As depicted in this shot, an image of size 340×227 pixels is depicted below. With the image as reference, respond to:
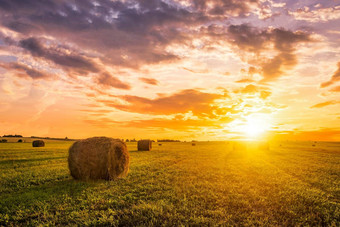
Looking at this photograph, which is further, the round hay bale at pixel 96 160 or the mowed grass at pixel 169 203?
the round hay bale at pixel 96 160

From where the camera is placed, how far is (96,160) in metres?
12.2

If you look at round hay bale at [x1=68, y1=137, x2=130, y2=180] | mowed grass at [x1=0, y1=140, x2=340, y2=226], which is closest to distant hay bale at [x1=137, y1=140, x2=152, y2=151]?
round hay bale at [x1=68, y1=137, x2=130, y2=180]

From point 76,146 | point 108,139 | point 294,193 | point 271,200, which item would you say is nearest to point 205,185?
point 271,200

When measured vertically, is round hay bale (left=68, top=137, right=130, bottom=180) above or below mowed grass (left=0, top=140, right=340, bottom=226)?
above

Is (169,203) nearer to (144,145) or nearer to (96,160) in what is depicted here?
(96,160)

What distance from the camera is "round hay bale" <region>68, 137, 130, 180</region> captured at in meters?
11.9

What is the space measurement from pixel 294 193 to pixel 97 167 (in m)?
9.90

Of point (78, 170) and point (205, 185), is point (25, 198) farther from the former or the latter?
point (205, 185)

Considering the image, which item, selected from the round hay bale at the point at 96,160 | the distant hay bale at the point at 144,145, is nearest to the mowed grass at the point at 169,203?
the round hay bale at the point at 96,160

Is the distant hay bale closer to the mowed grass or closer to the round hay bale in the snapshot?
the round hay bale

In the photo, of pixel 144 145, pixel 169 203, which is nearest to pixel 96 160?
pixel 169 203

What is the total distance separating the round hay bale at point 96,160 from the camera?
1193cm

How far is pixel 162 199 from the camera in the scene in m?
7.51

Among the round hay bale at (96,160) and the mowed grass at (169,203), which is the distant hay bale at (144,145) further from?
the mowed grass at (169,203)
